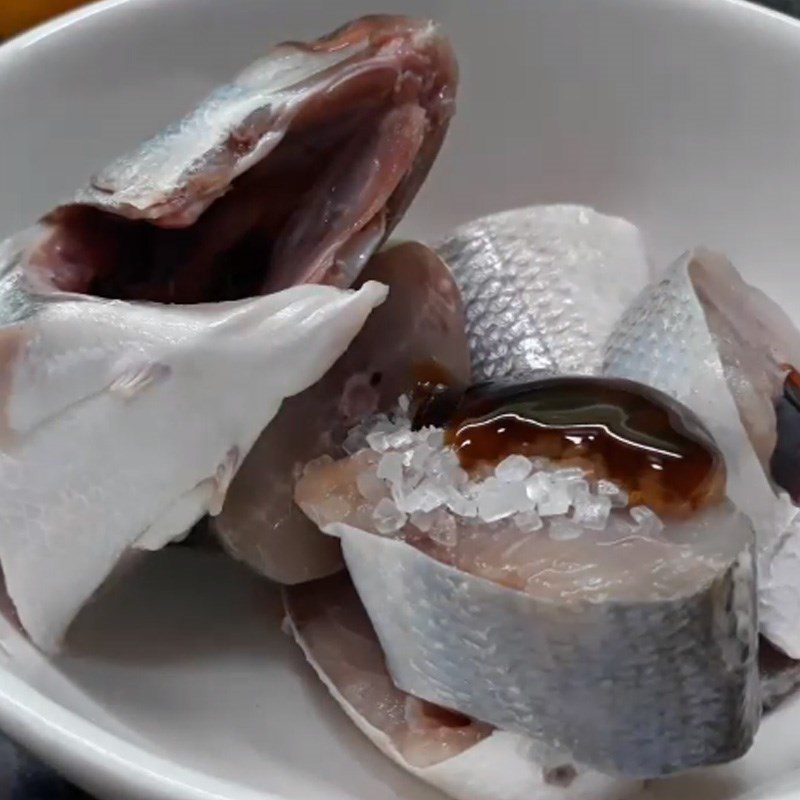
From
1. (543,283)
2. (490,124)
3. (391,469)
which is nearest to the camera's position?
(391,469)

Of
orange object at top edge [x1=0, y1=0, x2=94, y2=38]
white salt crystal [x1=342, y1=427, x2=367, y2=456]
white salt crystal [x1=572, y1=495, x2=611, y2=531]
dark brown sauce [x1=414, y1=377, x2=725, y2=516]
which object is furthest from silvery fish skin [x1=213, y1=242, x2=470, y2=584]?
orange object at top edge [x1=0, y1=0, x2=94, y2=38]

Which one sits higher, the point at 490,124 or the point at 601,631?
the point at 490,124

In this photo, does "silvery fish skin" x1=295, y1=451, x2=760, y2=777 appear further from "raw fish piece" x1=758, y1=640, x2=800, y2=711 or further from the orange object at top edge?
the orange object at top edge

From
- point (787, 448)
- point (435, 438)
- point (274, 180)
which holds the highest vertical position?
point (274, 180)

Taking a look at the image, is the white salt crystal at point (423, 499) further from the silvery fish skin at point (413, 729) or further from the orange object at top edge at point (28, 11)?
the orange object at top edge at point (28, 11)

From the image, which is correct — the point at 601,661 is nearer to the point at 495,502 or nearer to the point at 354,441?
the point at 495,502

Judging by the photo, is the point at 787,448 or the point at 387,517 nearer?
the point at 387,517

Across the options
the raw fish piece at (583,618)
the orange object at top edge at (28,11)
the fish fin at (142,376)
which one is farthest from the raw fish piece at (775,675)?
the orange object at top edge at (28,11)

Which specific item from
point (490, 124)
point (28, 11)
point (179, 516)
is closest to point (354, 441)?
point (179, 516)
